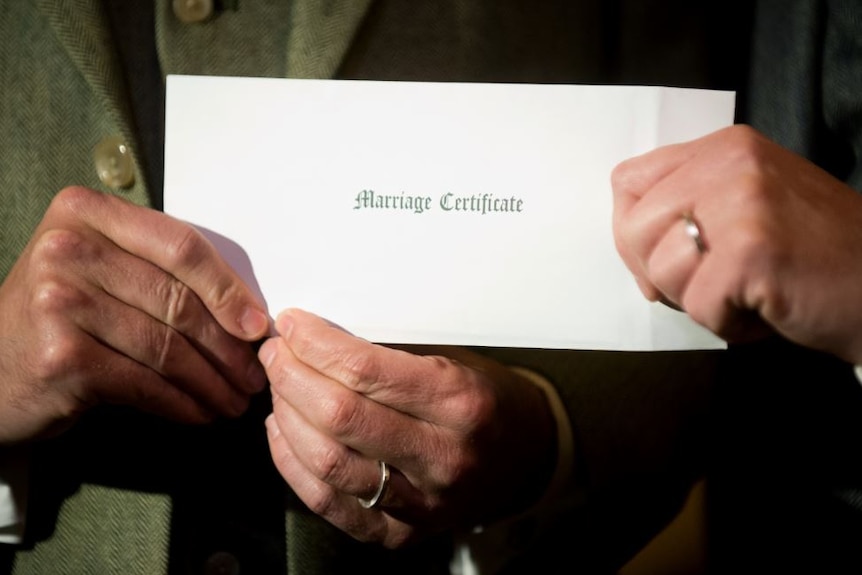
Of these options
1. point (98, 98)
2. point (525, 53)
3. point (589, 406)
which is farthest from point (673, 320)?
point (98, 98)

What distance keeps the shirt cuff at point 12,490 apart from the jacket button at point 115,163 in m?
0.30

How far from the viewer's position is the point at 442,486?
544 mm

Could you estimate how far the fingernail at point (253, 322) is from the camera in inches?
19.8

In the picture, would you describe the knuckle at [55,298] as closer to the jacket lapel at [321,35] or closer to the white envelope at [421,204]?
the white envelope at [421,204]

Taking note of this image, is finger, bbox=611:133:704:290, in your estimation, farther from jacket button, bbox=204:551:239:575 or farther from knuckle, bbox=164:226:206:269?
jacket button, bbox=204:551:239:575

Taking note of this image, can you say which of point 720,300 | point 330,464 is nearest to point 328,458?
point 330,464

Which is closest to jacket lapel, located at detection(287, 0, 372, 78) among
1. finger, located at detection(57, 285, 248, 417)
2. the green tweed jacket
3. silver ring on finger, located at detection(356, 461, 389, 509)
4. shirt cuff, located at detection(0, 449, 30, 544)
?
the green tweed jacket

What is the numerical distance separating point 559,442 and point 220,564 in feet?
1.33

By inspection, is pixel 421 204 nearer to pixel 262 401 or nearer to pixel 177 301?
pixel 177 301

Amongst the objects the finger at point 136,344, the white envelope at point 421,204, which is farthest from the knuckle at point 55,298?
the white envelope at point 421,204

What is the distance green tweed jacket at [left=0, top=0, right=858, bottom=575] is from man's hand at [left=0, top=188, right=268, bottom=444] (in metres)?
0.08

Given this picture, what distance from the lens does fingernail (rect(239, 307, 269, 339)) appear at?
1.65ft

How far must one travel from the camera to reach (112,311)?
1.63 feet

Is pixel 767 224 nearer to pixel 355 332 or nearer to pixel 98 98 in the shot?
pixel 355 332
